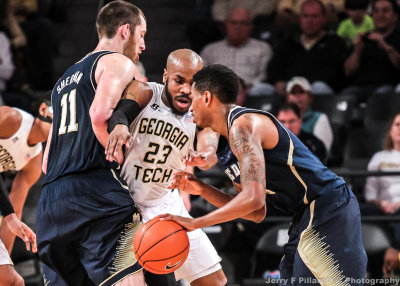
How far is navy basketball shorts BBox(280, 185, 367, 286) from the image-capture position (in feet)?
12.4

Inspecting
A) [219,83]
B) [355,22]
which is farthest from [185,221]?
[355,22]

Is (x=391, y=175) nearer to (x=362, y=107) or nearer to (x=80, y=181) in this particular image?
(x=362, y=107)

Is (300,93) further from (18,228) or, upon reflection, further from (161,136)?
(18,228)

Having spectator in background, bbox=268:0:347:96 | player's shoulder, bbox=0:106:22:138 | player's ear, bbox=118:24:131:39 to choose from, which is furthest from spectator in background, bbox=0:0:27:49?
player's ear, bbox=118:24:131:39

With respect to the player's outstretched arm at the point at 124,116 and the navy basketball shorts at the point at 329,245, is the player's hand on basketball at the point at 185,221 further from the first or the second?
the navy basketball shorts at the point at 329,245

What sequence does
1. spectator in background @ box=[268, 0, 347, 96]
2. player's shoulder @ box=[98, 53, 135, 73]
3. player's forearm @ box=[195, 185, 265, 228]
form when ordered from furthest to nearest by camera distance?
spectator in background @ box=[268, 0, 347, 96] → player's shoulder @ box=[98, 53, 135, 73] → player's forearm @ box=[195, 185, 265, 228]

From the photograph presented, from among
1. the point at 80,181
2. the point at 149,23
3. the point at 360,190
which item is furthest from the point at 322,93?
the point at 80,181

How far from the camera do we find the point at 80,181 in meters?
3.73

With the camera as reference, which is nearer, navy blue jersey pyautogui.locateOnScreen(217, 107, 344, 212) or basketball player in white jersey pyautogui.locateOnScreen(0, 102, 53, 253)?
navy blue jersey pyautogui.locateOnScreen(217, 107, 344, 212)

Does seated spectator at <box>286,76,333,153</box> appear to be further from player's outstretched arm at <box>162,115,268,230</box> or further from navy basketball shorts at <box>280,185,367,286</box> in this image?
player's outstretched arm at <box>162,115,268,230</box>

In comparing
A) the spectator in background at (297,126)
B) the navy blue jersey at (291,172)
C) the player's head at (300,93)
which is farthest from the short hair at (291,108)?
the navy blue jersey at (291,172)

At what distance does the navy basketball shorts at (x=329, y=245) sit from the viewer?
377 cm

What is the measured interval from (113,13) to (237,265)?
3360 millimetres

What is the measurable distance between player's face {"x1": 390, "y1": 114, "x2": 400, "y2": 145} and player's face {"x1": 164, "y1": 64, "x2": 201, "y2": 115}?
3038 mm
